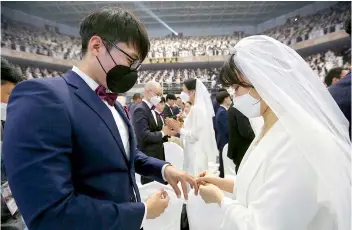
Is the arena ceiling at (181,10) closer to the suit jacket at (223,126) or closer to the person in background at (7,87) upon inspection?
the suit jacket at (223,126)

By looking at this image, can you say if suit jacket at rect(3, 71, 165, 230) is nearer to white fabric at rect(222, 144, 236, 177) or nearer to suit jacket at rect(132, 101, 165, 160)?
suit jacket at rect(132, 101, 165, 160)

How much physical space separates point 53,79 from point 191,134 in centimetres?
320

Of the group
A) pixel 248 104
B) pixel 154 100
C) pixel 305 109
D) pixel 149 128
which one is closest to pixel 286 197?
pixel 305 109

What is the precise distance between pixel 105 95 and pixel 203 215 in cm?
135

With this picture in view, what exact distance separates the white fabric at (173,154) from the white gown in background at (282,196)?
275 centimetres

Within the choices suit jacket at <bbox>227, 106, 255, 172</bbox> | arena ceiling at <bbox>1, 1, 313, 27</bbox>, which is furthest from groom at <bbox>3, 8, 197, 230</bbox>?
arena ceiling at <bbox>1, 1, 313, 27</bbox>

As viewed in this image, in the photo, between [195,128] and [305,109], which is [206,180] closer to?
[305,109]

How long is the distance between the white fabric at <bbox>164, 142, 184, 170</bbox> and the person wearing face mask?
237mm

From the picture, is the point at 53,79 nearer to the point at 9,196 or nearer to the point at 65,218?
the point at 65,218

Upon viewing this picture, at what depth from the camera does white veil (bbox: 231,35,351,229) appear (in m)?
1.09

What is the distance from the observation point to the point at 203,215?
2.14 m

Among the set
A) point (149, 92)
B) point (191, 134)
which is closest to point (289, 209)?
point (149, 92)

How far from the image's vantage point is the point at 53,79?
975mm

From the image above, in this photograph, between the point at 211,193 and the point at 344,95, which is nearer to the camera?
the point at 211,193
